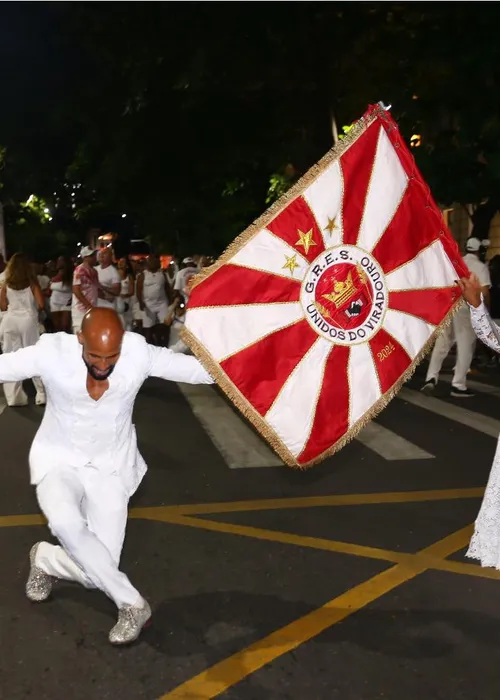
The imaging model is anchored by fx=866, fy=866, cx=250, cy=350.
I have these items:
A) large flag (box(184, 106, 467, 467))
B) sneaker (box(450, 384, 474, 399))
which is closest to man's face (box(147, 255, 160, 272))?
sneaker (box(450, 384, 474, 399))

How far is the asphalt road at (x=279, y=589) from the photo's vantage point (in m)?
3.74

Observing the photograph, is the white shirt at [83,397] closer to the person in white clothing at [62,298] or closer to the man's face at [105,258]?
the man's face at [105,258]

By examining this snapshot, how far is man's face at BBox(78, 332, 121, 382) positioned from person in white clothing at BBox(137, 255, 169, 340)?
478 inches

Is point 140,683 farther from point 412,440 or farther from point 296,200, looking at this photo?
point 412,440

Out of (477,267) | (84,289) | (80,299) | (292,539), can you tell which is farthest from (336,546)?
(84,289)

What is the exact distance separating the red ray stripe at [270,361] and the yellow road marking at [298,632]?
1.07m

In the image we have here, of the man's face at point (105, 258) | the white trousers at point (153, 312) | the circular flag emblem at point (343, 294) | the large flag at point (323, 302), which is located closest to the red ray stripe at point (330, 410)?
the large flag at point (323, 302)

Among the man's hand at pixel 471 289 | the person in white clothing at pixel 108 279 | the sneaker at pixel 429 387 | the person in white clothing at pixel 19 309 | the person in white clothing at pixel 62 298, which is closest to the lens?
the man's hand at pixel 471 289

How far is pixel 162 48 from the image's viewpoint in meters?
17.1

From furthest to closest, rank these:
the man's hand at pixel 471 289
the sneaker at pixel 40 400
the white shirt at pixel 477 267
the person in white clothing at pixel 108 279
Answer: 1. the person in white clothing at pixel 108 279
2. the white shirt at pixel 477 267
3. the sneaker at pixel 40 400
4. the man's hand at pixel 471 289

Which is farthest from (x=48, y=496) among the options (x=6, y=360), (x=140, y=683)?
(x=140, y=683)

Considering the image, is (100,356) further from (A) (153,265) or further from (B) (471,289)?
(A) (153,265)

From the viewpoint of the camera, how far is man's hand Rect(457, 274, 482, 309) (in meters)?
4.43

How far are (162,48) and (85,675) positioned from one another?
15303mm
